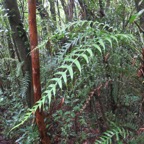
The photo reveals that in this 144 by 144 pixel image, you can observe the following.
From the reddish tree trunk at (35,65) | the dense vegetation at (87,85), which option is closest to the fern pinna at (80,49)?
the dense vegetation at (87,85)

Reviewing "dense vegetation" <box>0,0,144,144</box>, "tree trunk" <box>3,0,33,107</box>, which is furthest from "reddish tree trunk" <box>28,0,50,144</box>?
"tree trunk" <box>3,0,33,107</box>

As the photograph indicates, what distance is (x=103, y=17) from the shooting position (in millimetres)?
3418

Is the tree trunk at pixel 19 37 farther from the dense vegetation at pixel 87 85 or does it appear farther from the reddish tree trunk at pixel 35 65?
the reddish tree trunk at pixel 35 65

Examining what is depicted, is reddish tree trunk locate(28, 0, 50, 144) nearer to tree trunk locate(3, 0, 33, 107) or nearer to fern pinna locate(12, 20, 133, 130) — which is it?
fern pinna locate(12, 20, 133, 130)

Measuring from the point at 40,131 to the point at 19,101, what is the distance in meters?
1.25

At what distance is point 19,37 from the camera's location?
123 inches

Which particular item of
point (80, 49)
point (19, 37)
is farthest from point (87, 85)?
point (19, 37)

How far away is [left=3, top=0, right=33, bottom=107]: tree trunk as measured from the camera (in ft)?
10.1

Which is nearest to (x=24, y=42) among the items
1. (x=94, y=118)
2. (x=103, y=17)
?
(x=103, y=17)

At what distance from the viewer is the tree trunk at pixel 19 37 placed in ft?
10.1

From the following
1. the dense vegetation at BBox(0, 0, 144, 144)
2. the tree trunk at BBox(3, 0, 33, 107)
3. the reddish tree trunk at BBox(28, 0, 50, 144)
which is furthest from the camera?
the tree trunk at BBox(3, 0, 33, 107)

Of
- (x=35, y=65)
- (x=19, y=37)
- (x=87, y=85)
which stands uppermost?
(x=19, y=37)

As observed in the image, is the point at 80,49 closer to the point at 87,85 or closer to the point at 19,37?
the point at 87,85

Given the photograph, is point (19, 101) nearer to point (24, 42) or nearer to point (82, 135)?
point (24, 42)
